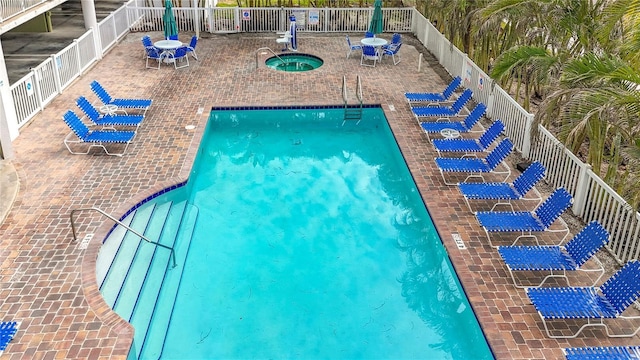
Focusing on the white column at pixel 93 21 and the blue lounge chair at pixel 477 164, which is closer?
the blue lounge chair at pixel 477 164

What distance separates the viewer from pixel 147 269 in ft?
30.9

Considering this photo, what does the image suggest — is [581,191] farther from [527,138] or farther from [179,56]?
[179,56]

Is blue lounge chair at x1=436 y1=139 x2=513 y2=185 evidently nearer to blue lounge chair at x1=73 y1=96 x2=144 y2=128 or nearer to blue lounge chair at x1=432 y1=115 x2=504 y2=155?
blue lounge chair at x1=432 y1=115 x2=504 y2=155

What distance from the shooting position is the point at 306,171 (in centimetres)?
1283

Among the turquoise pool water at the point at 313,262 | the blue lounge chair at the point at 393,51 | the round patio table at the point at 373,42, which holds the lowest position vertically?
the turquoise pool water at the point at 313,262

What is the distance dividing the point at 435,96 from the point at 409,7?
29.0ft

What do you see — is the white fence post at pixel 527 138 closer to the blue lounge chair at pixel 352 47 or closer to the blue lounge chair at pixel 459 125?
the blue lounge chair at pixel 459 125

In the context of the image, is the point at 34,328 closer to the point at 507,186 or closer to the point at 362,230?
the point at 362,230

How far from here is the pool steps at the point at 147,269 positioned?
8.27 metres

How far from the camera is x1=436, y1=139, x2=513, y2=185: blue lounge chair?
11.3 m

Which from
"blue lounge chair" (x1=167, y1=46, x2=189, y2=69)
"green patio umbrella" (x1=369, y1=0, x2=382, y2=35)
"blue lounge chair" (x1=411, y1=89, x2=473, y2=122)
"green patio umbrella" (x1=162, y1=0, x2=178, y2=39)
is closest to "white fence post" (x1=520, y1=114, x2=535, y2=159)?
"blue lounge chair" (x1=411, y1=89, x2=473, y2=122)

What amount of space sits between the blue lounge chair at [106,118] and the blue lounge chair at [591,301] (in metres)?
9.37

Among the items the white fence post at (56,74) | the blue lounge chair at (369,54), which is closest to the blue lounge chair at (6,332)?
the white fence post at (56,74)

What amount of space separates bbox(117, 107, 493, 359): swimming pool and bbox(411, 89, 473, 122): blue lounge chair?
2.95 ft
